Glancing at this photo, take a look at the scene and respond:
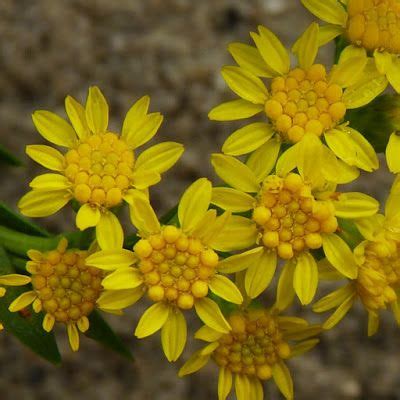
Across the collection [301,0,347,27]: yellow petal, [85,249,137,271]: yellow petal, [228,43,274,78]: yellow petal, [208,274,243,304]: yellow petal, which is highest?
[301,0,347,27]: yellow petal

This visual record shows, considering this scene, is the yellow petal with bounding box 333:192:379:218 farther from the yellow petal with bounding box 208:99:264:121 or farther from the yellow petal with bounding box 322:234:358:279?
the yellow petal with bounding box 208:99:264:121

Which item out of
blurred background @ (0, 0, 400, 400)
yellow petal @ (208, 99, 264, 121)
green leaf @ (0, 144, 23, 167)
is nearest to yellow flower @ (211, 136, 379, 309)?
yellow petal @ (208, 99, 264, 121)

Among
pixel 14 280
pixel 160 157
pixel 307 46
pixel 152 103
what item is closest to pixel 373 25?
pixel 307 46

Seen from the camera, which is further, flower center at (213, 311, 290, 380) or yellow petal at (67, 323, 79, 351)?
flower center at (213, 311, 290, 380)

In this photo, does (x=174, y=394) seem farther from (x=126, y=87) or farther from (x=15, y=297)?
(x=15, y=297)

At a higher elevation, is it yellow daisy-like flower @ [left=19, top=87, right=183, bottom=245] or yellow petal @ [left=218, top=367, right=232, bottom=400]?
yellow daisy-like flower @ [left=19, top=87, right=183, bottom=245]

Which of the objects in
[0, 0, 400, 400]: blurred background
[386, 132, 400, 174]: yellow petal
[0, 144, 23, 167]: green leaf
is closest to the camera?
[386, 132, 400, 174]: yellow petal

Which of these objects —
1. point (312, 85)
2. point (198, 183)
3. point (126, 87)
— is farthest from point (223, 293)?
point (126, 87)
